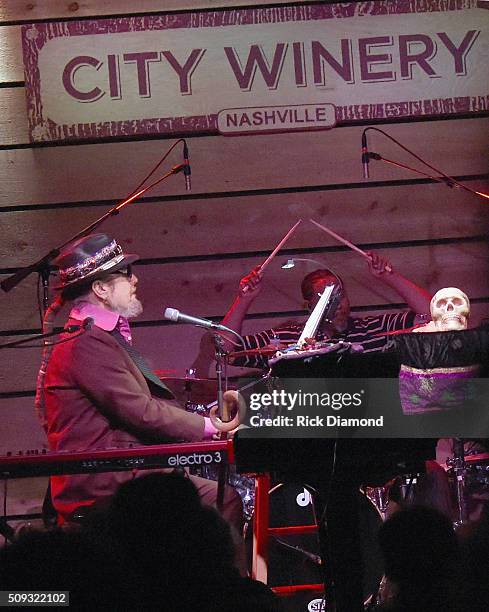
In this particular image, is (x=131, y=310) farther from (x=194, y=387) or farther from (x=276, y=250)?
(x=276, y=250)

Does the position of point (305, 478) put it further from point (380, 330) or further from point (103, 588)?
point (380, 330)

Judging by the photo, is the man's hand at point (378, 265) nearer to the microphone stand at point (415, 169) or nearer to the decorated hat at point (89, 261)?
the microphone stand at point (415, 169)

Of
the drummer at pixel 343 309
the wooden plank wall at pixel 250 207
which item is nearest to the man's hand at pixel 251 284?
the drummer at pixel 343 309

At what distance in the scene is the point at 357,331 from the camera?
511 centimetres

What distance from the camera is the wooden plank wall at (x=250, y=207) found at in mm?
5223

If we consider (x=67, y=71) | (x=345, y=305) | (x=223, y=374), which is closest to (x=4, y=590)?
(x=223, y=374)

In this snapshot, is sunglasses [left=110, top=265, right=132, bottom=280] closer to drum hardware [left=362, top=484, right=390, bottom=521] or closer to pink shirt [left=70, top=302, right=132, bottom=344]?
pink shirt [left=70, top=302, right=132, bottom=344]

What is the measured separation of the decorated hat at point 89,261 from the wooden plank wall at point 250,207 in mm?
1232

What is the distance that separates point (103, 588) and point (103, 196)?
3.72 m

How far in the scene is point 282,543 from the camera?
12.7 feet

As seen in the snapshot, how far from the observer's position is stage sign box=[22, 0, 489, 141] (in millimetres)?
5152

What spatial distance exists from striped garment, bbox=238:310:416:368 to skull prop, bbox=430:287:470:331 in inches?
16.7

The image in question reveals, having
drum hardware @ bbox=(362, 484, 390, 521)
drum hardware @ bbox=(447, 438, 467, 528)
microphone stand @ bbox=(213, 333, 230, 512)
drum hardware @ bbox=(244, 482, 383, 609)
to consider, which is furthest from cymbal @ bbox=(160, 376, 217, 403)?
drum hardware @ bbox=(447, 438, 467, 528)

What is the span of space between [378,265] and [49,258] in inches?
71.6
